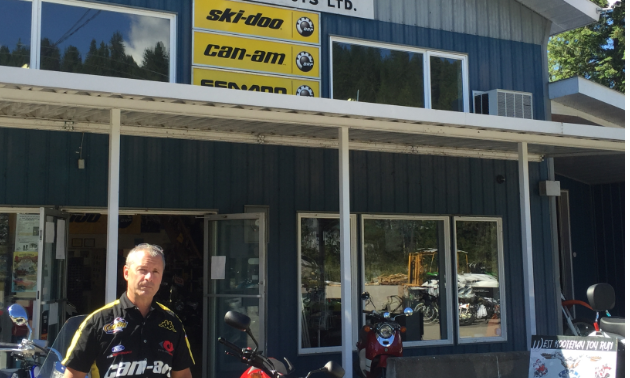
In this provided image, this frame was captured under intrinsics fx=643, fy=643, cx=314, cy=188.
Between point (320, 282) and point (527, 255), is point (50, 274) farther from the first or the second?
point (527, 255)

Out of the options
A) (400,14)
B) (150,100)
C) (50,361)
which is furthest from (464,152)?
(50,361)

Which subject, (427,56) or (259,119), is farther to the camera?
(427,56)

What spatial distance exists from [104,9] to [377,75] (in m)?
3.65

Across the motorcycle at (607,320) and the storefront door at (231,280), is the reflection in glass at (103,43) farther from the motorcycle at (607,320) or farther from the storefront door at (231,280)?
the motorcycle at (607,320)

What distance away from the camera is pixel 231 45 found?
8039 millimetres

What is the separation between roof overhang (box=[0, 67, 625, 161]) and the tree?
1059 cm

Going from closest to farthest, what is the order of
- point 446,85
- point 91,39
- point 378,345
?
point 378,345 → point 91,39 → point 446,85

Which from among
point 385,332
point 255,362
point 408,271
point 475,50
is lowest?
point 385,332

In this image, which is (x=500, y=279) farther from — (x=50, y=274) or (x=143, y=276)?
(x=143, y=276)

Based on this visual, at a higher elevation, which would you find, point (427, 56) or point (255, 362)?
point (427, 56)

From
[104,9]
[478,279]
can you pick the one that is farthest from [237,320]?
[478,279]

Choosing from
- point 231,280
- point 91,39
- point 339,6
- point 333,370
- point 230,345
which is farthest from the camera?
point 339,6

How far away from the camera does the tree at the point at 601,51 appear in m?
17.9

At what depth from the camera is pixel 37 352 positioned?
4.01 metres
